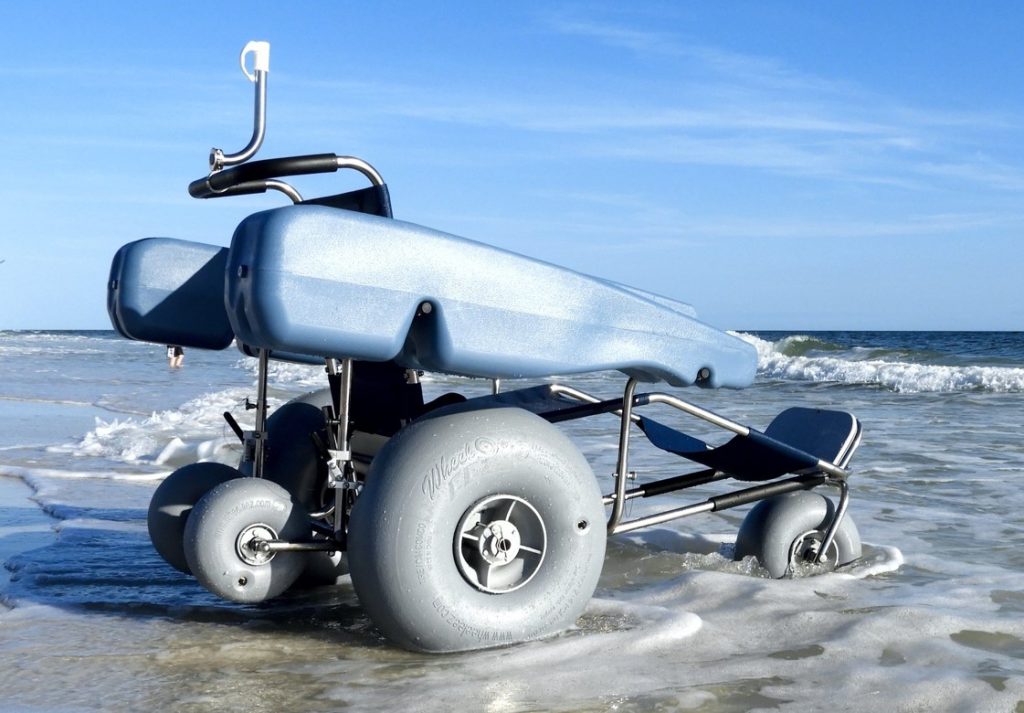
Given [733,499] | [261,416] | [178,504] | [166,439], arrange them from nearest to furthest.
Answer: [261,416] → [178,504] → [733,499] → [166,439]

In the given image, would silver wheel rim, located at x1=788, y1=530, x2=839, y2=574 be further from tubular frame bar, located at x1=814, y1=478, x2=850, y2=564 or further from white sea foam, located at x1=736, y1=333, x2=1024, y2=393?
white sea foam, located at x1=736, y1=333, x2=1024, y2=393

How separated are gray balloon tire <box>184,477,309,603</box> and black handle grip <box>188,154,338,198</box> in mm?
810

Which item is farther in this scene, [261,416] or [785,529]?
[785,529]

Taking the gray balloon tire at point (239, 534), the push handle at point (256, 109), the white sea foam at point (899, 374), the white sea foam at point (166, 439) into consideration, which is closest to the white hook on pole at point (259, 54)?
the push handle at point (256, 109)

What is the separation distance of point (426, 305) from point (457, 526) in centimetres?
52

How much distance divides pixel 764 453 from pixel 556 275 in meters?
1.16

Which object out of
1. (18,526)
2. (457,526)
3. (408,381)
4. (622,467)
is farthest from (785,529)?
(18,526)

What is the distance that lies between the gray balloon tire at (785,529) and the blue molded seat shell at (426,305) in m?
0.99

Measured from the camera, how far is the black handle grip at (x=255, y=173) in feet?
9.88

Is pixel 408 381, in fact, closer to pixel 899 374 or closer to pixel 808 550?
pixel 808 550

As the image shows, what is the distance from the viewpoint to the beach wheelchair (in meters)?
2.52

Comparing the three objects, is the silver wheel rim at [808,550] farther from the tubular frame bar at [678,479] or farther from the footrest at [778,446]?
the footrest at [778,446]

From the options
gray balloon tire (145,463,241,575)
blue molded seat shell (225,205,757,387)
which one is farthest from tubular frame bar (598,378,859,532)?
gray balloon tire (145,463,241,575)

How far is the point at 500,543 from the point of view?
2.77 meters
